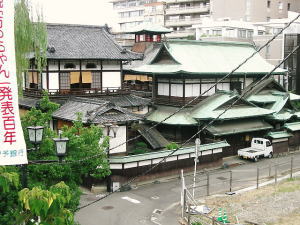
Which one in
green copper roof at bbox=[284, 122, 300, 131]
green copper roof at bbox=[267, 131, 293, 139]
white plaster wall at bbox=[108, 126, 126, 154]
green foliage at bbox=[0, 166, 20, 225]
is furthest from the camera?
green copper roof at bbox=[284, 122, 300, 131]

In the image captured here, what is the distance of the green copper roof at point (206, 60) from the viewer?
117 ft

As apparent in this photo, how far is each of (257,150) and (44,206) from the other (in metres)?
28.7

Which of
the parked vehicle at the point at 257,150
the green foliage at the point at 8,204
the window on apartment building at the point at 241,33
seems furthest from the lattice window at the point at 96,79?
the window on apartment building at the point at 241,33

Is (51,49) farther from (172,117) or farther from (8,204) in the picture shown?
(8,204)

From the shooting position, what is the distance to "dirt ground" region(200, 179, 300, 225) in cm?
2058

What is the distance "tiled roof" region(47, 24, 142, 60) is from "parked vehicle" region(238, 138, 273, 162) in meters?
12.7

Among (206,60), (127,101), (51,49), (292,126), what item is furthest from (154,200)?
(292,126)

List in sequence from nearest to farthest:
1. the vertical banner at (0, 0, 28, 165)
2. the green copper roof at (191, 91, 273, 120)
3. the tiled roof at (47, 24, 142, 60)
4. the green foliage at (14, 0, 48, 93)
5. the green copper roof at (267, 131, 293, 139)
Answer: the vertical banner at (0, 0, 28, 165), the green foliage at (14, 0, 48, 93), the green copper roof at (191, 91, 273, 120), the tiled roof at (47, 24, 142, 60), the green copper roof at (267, 131, 293, 139)

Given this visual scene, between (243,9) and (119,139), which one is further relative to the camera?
(243,9)

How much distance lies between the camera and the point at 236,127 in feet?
116

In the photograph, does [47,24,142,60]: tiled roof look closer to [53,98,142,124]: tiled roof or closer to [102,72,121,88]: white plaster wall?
[102,72,121,88]: white plaster wall

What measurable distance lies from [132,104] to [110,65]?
4210mm

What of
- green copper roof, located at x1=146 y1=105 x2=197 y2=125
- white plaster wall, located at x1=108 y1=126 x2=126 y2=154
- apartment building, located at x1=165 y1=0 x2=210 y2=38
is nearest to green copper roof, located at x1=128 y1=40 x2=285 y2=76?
green copper roof, located at x1=146 y1=105 x2=197 y2=125

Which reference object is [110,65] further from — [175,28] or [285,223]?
[175,28]
